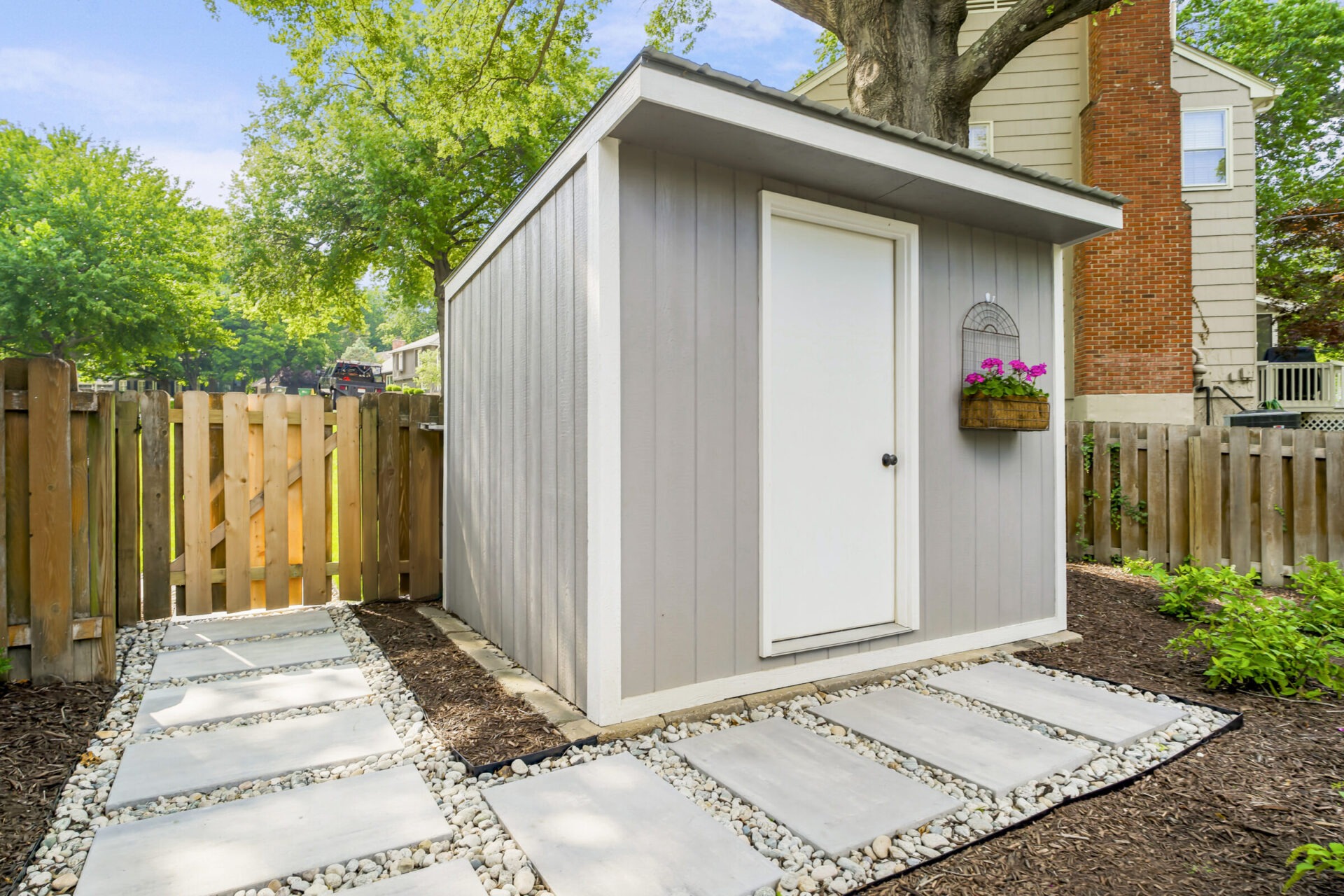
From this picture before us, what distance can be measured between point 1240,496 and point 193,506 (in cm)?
732

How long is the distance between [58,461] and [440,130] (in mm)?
7466

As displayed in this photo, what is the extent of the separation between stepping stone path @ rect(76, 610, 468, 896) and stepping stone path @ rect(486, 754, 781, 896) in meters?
0.21

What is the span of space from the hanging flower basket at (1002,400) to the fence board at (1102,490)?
265cm

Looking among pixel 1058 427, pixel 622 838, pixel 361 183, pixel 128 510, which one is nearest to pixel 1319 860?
pixel 622 838

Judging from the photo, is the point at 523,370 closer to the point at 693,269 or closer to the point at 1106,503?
the point at 693,269

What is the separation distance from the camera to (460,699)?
2.94 metres

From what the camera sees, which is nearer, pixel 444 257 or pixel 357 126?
pixel 357 126

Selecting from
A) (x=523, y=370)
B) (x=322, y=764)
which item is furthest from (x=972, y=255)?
(x=322, y=764)

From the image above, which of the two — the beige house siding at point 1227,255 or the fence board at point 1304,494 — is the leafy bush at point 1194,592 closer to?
the fence board at point 1304,494

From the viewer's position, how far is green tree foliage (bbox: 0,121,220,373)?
1772 centimetres

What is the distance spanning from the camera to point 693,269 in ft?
9.23

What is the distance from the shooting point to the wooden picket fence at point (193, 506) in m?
2.96

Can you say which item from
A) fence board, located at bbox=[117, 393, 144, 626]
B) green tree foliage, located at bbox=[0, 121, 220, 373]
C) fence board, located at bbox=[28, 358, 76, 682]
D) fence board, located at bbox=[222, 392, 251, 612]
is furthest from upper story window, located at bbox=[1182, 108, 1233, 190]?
green tree foliage, located at bbox=[0, 121, 220, 373]

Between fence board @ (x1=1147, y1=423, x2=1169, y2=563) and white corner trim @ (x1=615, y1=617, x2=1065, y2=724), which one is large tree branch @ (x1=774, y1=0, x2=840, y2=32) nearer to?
fence board @ (x1=1147, y1=423, x2=1169, y2=563)
